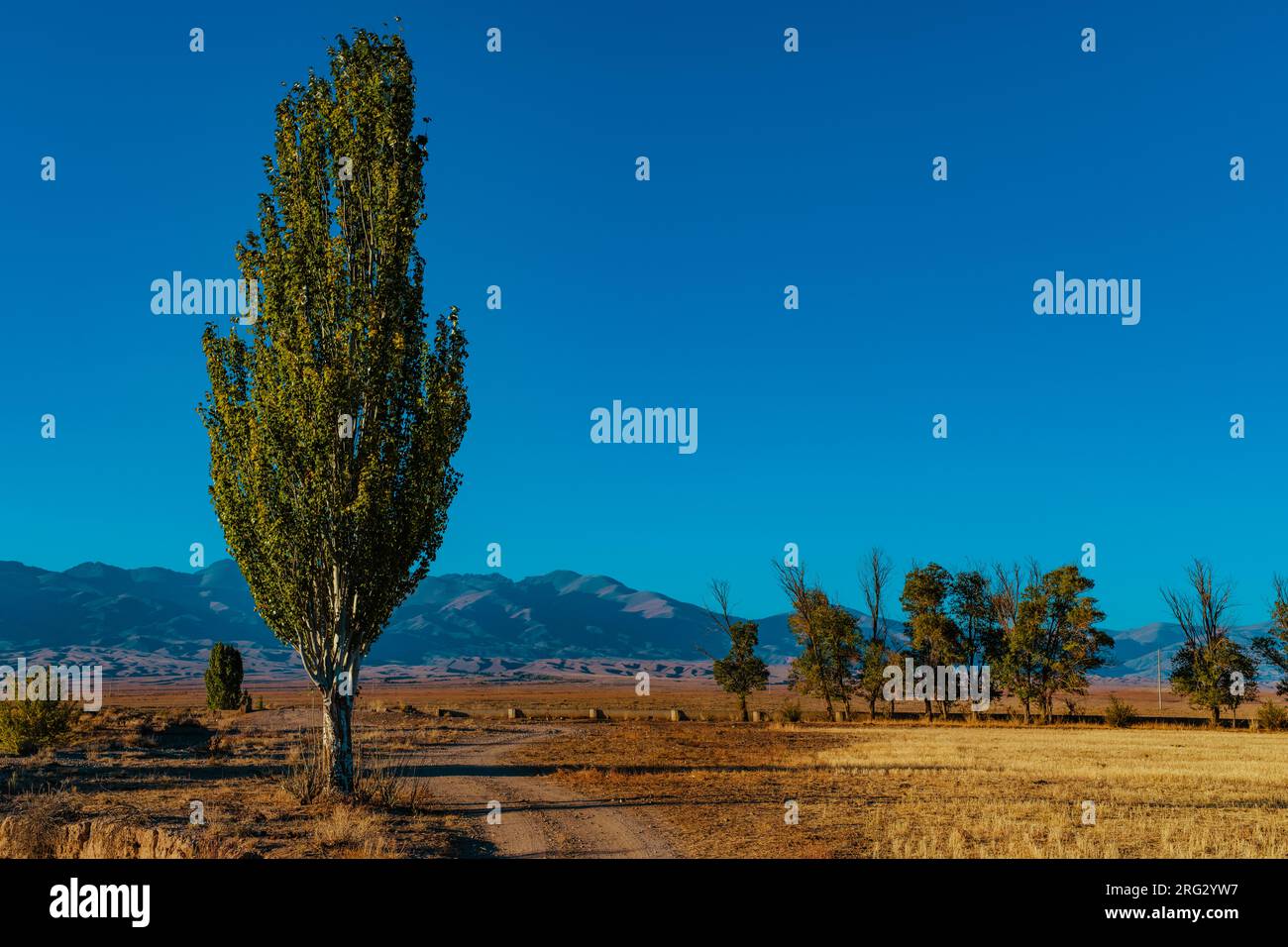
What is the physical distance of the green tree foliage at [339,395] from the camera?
20281 mm

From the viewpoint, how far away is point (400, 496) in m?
21.1

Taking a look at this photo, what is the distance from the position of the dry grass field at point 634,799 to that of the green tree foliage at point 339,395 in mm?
3976

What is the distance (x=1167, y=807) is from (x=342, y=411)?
73.0ft

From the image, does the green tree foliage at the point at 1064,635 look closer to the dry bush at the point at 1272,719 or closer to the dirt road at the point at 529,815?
the dry bush at the point at 1272,719

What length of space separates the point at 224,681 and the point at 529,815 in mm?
48877

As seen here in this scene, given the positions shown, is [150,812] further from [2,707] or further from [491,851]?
[2,707]

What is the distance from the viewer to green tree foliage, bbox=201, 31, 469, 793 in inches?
798

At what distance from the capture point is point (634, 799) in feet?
76.8

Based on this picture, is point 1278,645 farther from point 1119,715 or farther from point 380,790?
point 380,790

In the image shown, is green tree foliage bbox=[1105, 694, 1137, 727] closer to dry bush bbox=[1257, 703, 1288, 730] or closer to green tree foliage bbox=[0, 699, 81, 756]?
dry bush bbox=[1257, 703, 1288, 730]

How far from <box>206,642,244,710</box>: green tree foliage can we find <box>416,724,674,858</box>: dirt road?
3478 cm

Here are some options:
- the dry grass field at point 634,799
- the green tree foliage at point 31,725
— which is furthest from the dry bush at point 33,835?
the green tree foliage at point 31,725
